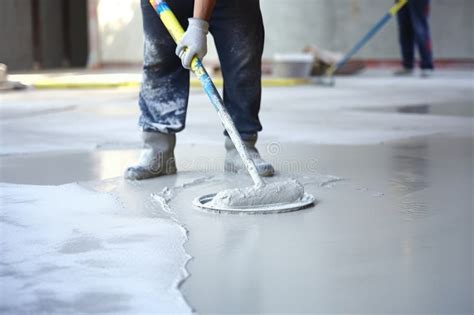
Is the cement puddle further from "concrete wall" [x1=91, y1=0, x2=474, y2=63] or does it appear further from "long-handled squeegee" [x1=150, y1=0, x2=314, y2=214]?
"concrete wall" [x1=91, y1=0, x2=474, y2=63]

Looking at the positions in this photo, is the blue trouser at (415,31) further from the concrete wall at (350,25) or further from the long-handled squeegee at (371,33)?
the concrete wall at (350,25)

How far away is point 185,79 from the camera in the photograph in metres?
3.31

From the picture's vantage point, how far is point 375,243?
217cm

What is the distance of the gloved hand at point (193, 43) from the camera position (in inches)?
112

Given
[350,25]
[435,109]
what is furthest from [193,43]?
[350,25]

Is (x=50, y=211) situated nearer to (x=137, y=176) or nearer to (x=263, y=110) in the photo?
(x=137, y=176)

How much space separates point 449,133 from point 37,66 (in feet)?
31.7

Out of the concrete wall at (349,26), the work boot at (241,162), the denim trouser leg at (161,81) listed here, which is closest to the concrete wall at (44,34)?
the concrete wall at (349,26)

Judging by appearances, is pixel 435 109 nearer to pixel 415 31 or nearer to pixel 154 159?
pixel 154 159

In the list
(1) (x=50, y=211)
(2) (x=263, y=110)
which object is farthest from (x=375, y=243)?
(2) (x=263, y=110)

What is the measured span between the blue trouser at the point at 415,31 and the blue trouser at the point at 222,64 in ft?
21.3

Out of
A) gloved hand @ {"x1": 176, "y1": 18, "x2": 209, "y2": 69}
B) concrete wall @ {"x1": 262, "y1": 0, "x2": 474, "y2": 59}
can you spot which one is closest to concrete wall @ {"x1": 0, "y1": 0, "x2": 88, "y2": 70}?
concrete wall @ {"x1": 262, "y1": 0, "x2": 474, "y2": 59}

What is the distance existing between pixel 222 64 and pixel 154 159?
17.0 inches

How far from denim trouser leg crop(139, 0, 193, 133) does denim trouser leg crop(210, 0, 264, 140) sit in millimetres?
137
